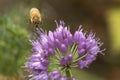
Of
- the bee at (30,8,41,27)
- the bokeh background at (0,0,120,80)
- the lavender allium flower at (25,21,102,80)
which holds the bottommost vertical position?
the lavender allium flower at (25,21,102,80)

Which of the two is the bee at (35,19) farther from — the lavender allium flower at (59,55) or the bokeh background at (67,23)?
the bokeh background at (67,23)

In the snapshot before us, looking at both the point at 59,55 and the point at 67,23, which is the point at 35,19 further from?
the point at 67,23

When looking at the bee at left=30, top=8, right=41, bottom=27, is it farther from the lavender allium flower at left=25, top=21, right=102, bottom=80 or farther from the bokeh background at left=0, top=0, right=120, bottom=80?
the bokeh background at left=0, top=0, right=120, bottom=80

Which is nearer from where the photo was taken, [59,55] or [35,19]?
[59,55]

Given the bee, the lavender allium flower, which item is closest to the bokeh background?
→ the bee

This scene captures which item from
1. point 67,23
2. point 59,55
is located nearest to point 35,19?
point 59,55

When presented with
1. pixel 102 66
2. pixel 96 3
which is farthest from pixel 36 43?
pixel 96 3

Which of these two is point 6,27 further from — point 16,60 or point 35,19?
point 35,19

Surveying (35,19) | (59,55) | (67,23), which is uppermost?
(67,23)
